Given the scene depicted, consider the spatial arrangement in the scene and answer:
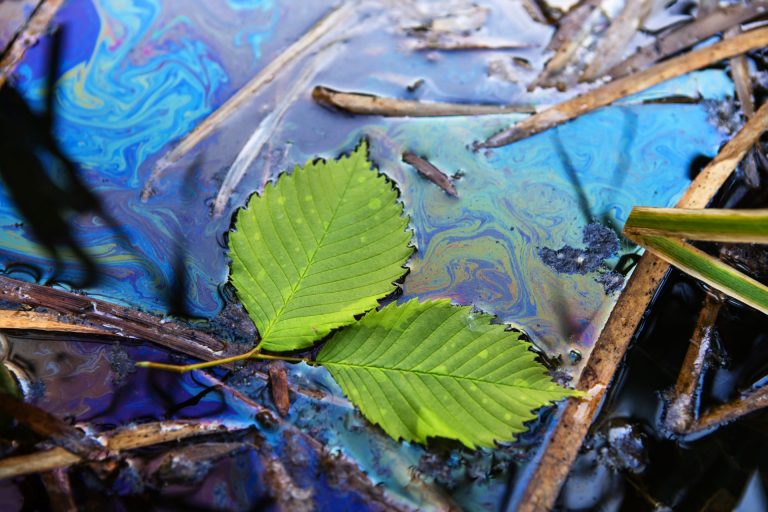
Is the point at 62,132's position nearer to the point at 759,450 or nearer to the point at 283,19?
the point at 283,19

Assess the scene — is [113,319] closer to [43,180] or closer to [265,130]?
[43,180]

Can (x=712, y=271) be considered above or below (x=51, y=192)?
below

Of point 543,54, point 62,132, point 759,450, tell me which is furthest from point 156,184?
point 759,450

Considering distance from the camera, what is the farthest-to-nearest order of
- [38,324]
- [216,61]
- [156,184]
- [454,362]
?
1. [216,61]
2. [156,184]
3. [38,324]
4. [454,362]

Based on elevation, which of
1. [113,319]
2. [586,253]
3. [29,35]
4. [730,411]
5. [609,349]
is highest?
[29,35]

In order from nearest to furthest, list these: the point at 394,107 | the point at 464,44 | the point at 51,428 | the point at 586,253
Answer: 1. the point at 51,428
2. the point at 586,253
3. the point at 394,107
4. the point at 464,44

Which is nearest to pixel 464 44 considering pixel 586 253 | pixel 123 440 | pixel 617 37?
pixel 617 37

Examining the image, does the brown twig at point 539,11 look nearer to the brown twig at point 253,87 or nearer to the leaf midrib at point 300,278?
the brown twig at point 253,87

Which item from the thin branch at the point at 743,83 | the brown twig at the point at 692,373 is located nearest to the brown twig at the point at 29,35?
the brown twig at the point at 692,373
